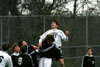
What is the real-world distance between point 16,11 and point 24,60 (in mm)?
13497

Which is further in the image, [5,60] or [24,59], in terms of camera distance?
A: [24,59]

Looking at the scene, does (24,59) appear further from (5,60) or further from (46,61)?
(46,61)

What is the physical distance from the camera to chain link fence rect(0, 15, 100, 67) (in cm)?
1770

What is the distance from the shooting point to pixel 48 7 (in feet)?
73.6

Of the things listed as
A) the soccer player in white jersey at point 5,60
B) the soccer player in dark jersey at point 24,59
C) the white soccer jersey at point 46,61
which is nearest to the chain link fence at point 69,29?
the white soccer jersey at point 46,61

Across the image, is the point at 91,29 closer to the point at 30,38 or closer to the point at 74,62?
the point at 74,62

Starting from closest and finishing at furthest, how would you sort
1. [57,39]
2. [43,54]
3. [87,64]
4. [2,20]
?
1. [43,54]
2. [57,39]
3. [87,64]
4. [2,20]

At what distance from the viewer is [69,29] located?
59.5 ft

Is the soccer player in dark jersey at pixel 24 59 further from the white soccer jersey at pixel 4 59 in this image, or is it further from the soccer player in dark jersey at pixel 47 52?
the soccer player in dark jersey at pixel 47 52

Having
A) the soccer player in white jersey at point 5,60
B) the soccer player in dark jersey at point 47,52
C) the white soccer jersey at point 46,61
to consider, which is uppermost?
the soccer player in white jersey at point 5,60

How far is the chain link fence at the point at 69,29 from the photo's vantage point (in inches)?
697

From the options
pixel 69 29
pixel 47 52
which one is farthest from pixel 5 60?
pixel 69 29

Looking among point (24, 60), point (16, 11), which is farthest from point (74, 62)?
point (24, 60)

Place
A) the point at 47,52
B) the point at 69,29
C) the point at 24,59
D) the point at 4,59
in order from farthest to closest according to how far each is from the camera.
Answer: the point at 69,29 → the point at 47,52 → the point at 24,59 → the point at 4,59
